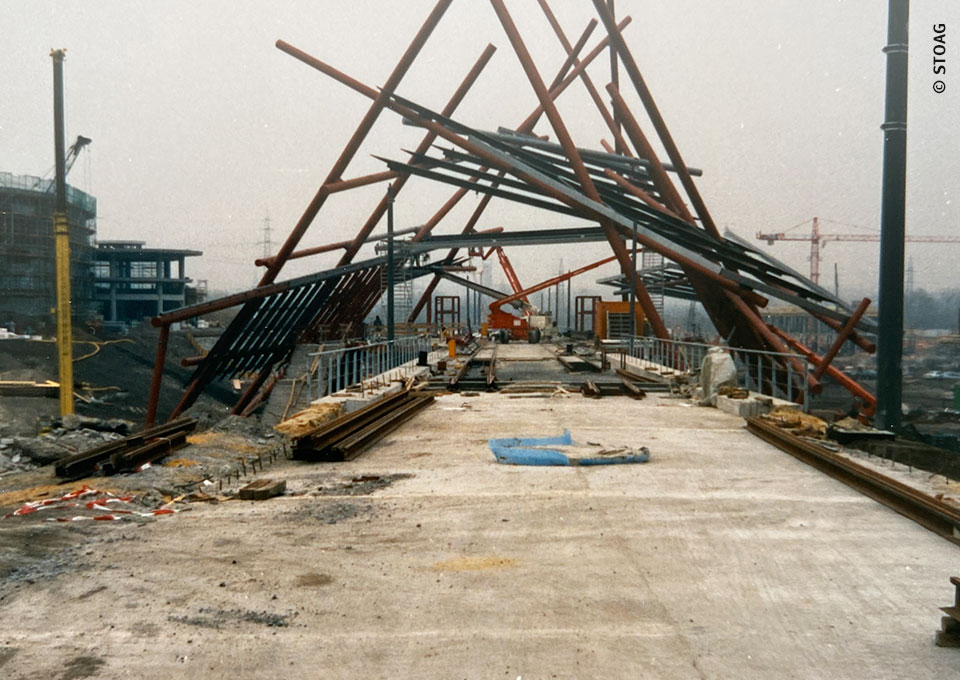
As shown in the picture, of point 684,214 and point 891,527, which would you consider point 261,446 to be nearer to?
point 891,527

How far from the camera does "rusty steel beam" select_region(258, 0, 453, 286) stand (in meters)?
28.1

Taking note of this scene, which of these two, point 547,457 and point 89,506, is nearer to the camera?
point 89,506

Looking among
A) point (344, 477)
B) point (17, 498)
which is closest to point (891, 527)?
point (344, 477)

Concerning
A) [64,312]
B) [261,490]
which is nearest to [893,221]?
[261,490]

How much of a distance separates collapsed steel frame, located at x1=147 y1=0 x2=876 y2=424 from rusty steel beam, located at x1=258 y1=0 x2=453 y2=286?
41mm

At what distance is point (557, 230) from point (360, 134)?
10.4m

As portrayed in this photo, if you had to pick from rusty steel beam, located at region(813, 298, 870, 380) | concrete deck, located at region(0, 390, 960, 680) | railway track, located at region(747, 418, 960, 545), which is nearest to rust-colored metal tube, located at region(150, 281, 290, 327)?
rusty steel beam, located at region(813, 298, 870, 380)

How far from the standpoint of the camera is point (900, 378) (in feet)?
51.0

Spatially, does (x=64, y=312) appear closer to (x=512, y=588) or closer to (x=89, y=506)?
(x=89, y=506)

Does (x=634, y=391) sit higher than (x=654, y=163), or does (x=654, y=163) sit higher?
(x=654, y=163)

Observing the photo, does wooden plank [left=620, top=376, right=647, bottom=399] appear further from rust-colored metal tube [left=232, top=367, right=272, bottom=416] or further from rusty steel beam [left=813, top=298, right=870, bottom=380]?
rust-colored metal tube [left=232, top=367, right=272, bottom=416]

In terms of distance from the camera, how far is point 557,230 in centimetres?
3525

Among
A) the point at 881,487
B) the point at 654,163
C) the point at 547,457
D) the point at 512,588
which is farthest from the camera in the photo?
the point at 654,163

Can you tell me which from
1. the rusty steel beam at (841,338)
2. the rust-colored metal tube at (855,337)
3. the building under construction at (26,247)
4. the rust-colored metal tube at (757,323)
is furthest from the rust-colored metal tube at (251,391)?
the building under construction at (26,247)
